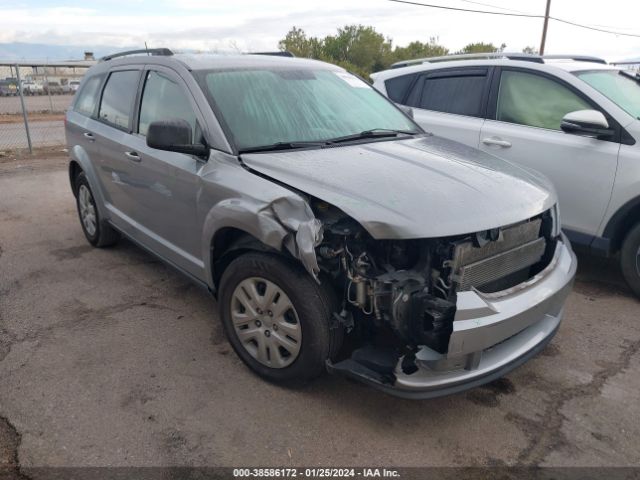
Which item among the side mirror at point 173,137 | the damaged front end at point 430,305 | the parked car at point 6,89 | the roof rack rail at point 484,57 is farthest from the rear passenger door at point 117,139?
the parked car at point 6,89

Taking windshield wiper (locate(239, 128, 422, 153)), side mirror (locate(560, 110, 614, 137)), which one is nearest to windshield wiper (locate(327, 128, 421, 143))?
windshield wiper (locate(239, 128, 422, 153))

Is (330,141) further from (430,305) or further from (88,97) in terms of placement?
(88,97)

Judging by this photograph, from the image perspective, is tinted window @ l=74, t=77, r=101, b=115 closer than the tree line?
Yes

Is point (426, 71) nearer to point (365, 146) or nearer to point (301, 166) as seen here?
point (365, 146)

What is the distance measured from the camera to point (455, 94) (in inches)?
210

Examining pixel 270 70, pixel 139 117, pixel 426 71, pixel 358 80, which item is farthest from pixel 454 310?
pixel 426 71

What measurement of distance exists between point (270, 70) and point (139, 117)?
109cm

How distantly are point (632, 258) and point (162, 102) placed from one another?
12.2 ft

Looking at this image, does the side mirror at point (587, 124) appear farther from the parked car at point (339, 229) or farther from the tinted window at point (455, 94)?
the parked car at point (339, 229)

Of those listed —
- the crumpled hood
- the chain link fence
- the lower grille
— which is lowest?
the chain link fence

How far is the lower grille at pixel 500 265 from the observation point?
8.66 feet

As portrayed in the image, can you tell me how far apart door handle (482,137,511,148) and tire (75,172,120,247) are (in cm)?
362

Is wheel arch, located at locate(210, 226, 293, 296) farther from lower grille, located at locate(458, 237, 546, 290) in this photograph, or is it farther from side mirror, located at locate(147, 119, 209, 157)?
lower grille, located at locate(458, 237, 546, 290)

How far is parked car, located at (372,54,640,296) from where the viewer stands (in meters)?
4.18
